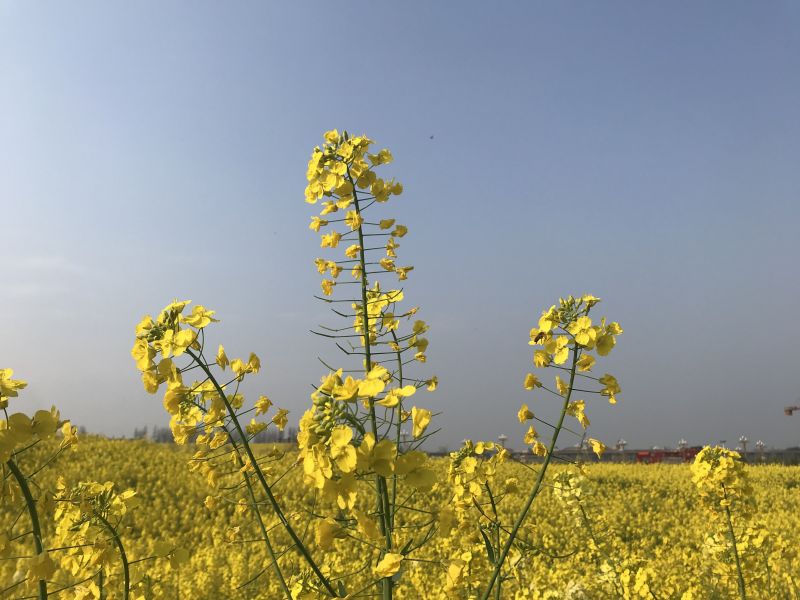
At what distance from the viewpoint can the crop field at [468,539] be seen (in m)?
4.08

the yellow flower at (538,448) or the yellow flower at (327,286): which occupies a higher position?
the yellow flower at (327,286)

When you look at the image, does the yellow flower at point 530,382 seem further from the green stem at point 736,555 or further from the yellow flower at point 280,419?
the green stem at point 736,555

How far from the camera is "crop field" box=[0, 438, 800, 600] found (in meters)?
4.08

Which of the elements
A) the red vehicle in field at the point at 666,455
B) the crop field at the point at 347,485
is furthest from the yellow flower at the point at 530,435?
the red vehicle in field at the point at 666,455

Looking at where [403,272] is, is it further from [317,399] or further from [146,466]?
[146,466]

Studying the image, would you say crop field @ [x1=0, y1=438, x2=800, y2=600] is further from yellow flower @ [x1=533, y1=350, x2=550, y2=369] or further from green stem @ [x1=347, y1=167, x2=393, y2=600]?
yellow flower @ [x1=533, y1=350, x2=550, y2=369]

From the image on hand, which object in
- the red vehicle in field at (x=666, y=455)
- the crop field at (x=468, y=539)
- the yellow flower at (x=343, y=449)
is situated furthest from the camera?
the red vehicle in field at (x=666, y=455)

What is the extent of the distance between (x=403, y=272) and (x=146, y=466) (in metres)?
9.93

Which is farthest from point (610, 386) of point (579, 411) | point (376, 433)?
point (376, 433)

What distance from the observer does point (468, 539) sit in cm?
283

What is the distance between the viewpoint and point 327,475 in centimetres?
142

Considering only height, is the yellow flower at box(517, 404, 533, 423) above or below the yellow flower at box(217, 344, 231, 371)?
below

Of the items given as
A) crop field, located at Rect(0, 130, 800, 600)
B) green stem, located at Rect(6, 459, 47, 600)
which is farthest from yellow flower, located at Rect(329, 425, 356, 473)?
green stem, located at Rect(6, 459, 47, 600)

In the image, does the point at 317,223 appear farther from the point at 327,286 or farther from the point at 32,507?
the point at 32,507
